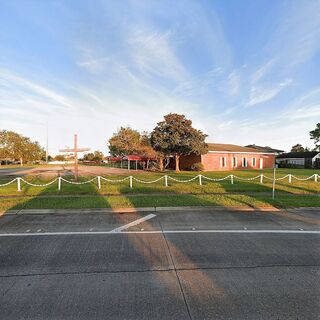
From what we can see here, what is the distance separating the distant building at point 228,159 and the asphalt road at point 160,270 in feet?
91.6

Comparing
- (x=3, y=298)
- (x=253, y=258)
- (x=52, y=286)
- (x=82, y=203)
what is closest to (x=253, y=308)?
(x=253, y=258)

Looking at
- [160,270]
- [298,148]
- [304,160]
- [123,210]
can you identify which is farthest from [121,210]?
[298,148]

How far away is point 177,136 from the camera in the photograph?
1179 inches

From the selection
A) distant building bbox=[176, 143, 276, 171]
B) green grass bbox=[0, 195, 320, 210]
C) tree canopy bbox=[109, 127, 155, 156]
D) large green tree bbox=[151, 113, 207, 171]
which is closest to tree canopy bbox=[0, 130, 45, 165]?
tree canopy bbox=[109, 127, 155, 156]

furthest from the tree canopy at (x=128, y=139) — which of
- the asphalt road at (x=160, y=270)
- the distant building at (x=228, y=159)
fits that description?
the asphalt road at (x=160, y=270)

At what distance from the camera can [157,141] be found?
3084 cm

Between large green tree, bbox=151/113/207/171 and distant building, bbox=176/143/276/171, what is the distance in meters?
4.22

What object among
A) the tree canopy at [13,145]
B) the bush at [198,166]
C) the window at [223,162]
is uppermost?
the tree canopy at [13,145]

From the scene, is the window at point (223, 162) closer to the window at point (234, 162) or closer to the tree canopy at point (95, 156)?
the window at point (234, 162)

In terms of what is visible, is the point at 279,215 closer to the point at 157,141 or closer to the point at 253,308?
the point at 253,308

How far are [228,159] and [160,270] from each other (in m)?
35.1

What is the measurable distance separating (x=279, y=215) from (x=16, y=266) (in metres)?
7.59

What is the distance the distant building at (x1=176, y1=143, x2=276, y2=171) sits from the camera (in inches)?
1398

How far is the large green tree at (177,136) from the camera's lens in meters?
30.4
